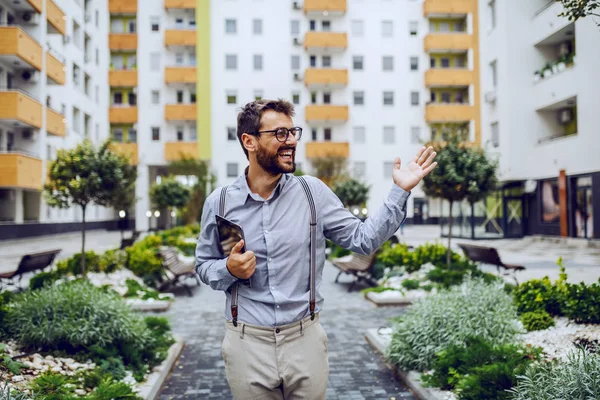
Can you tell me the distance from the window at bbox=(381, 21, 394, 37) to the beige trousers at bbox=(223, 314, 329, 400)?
5136 cm

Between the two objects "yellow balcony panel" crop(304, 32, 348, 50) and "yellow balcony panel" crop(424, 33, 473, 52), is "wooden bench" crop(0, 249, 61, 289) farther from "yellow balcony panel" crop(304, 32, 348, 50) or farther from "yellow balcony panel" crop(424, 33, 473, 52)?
"yellow balcony panel" crop(424, 33, 473, 52)

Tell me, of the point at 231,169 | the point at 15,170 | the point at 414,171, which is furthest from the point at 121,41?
the point at 414,171

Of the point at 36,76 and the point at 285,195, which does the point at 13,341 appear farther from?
the point at 36,76

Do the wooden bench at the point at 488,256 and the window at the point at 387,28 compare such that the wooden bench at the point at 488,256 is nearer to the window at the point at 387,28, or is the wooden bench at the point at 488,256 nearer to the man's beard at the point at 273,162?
the man's beard at the point at 273,162

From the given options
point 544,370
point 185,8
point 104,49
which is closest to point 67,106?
point 104,49

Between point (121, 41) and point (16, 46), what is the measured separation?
21.9 meters

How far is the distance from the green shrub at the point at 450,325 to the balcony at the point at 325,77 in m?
44.1

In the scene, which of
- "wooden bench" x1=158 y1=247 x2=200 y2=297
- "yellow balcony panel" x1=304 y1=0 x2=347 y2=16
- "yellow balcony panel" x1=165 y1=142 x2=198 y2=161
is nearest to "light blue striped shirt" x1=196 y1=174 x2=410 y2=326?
"wooden bench" x1=158 y1=247 x2=200 y2=297

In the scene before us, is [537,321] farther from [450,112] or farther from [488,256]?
[450,112]

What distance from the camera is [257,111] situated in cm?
285

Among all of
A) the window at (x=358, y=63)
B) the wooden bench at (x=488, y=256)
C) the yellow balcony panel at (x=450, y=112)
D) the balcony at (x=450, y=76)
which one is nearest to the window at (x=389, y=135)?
the yellow balcony panel at (x=450, y=112)

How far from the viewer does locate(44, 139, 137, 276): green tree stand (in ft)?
41.6

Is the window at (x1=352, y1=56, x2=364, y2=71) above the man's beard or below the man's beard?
above

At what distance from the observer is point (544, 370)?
4.14m
